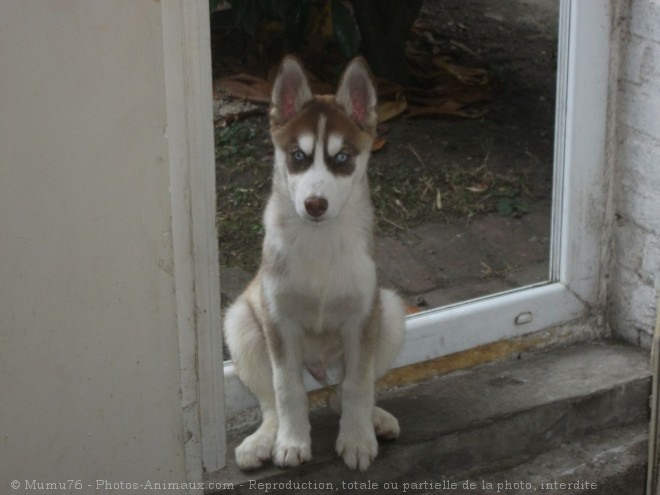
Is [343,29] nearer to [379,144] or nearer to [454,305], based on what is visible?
[379,144]

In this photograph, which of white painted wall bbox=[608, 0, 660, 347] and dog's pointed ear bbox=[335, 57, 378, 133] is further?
white painted wall bbox=[608, 0, 660, 347]

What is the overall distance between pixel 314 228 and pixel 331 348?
0.38 m

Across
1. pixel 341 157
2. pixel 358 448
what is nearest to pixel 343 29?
pixel 341 157

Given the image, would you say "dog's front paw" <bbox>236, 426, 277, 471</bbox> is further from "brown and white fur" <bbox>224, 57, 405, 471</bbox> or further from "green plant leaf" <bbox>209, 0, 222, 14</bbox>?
"green plant leaf" <bbox>209, 0, 222, 14</bbox>

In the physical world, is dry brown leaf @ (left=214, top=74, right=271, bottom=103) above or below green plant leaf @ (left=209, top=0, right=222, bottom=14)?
below

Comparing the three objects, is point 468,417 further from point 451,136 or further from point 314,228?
point 451,136

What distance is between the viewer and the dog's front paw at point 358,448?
114 inches

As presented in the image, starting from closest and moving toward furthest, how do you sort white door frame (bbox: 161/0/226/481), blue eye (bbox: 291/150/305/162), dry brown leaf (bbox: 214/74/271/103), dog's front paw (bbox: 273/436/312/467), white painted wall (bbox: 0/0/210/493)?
Answer: white painted wall (bbox: 0/0/210/493)
white door frame (bbox: 161/0/226/481)
blue eye (bbox: 291/150/305/162)
dog's front paw (bbox: 273/436/312/467)
dry brown leaf (bbox: 214/74/271/103)

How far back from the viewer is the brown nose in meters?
2.64

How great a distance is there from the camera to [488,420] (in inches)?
124

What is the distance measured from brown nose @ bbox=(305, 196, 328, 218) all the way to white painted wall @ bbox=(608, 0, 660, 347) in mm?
1172

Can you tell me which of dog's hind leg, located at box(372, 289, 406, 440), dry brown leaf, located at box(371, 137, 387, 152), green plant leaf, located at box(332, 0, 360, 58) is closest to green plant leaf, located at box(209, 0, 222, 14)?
green plant leaf, located at box(332, 0, 360, 58)

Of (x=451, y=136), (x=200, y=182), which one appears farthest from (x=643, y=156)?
(x=200, y=182)

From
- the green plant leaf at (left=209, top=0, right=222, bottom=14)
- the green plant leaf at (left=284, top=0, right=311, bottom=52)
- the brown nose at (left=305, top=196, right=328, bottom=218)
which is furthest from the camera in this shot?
the green plant leaf at (left=284, top=0, right=311, bottom=52)
